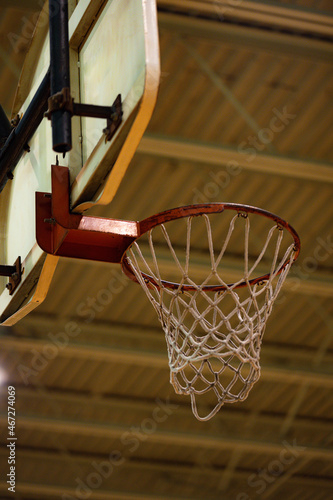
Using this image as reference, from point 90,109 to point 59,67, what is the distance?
0.69ft

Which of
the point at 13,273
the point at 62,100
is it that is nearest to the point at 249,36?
the point at 13,273

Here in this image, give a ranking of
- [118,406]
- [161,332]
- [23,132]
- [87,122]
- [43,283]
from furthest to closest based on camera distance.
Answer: [118,406] → [161,332] → [23,132] → [43,283] → [87,122]

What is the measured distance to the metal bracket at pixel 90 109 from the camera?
350 cm

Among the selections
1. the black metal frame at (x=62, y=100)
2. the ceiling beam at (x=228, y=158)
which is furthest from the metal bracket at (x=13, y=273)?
the ceiling beam at (x=228, y=158)

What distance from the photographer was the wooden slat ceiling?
766cm

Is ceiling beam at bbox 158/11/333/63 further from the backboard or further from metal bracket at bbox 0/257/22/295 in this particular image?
metal bracket at bbox 0/257/22/295

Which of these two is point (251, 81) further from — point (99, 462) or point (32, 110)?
point (99, 462)

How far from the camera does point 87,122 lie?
3.97 meters

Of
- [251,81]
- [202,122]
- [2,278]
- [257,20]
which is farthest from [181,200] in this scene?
[2,278]

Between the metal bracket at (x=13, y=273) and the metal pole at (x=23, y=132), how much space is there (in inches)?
21.0

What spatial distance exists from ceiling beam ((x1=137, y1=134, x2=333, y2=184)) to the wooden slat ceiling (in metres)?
0.01

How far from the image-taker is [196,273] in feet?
30.8

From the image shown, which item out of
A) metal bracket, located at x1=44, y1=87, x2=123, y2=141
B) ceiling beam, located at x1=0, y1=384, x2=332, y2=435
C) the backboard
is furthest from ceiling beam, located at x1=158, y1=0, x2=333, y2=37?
ceiling beam, located at x1=0, y1=384, x2=332, y2=435

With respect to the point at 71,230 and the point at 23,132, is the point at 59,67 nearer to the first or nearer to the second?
the point at 71,230
